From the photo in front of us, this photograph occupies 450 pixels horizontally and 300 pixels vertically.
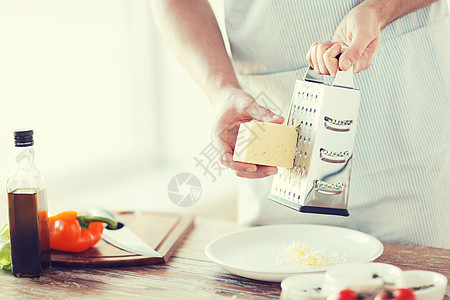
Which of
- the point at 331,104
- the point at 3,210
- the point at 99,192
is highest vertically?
the point at 331,104

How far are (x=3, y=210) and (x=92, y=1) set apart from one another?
65.8 inches

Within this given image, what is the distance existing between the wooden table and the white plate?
44mm

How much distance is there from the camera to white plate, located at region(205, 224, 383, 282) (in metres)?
1.31

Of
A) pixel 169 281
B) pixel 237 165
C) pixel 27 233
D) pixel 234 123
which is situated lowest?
pixel 169 281

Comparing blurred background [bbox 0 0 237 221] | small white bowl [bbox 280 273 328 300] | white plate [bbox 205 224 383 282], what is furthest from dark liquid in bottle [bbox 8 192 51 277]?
blurred background [bbox 0 0 237 221]

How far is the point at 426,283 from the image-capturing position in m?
0.97

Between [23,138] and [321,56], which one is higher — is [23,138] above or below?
below

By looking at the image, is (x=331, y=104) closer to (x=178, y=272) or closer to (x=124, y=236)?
(x=178, y=272)

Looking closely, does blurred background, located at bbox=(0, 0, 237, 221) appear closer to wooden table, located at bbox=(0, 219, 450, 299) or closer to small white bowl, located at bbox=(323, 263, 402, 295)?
wooden table, located at bbox=(0, 219, 450, 299)

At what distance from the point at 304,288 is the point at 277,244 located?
460mm

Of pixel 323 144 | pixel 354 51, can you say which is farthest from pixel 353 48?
pixel 323 144

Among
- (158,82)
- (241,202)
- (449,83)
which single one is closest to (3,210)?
(241,202)

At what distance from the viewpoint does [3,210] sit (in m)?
1.97

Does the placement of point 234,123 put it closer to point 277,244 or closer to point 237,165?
point 237,165
